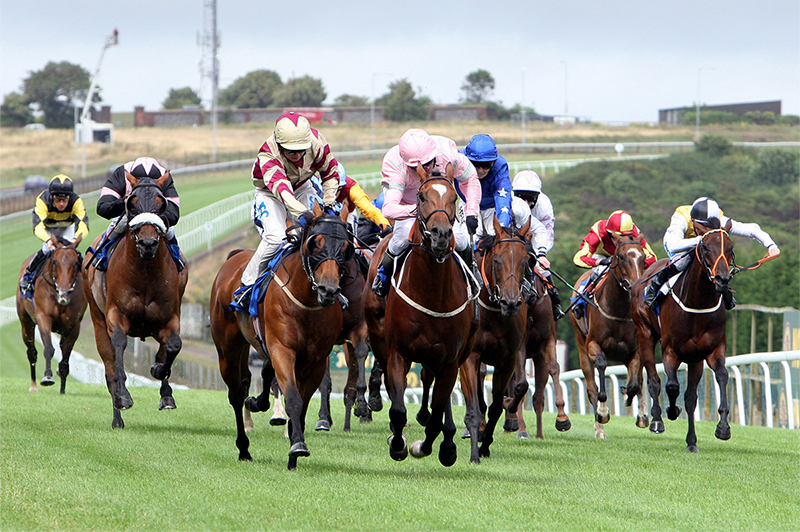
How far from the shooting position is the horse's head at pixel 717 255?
941 centimetres

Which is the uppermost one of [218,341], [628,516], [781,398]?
[218,341]

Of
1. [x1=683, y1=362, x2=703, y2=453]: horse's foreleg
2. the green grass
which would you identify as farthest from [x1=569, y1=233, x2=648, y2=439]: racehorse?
the green grass

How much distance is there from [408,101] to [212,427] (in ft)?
239

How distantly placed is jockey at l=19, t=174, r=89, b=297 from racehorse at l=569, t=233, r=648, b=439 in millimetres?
6199

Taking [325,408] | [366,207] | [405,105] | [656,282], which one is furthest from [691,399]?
[405,105]

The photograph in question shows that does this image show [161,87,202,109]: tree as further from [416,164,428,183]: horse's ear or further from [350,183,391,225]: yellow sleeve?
[416,164,428,183]: horse's ear

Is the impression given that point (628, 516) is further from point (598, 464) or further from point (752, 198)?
point (752, 198)

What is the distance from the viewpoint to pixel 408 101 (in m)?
81.8

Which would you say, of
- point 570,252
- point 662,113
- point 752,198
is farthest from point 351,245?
point 662,113

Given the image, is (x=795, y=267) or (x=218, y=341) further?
(x=795, y=267)

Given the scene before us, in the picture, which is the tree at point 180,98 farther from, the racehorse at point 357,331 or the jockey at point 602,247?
the racehorse at point 357,331

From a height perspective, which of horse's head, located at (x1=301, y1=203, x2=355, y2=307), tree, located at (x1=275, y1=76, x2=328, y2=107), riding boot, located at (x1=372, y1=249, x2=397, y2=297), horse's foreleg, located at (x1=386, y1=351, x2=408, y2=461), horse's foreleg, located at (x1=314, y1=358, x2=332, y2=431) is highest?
tree, located at (x1=275, y1=76, x2=328, y2=107)

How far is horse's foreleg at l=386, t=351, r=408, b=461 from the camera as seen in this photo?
7.33 meters

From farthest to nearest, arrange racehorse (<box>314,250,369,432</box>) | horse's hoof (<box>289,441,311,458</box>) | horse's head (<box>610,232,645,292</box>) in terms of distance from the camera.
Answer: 1. horse's head (<box>610,232,645,292</box>)
2. racehorse (<box>314,250,369,432</box>)
3. horse's hoof (<box>289,441,311,458</box>)
